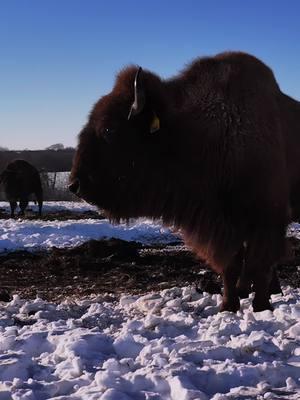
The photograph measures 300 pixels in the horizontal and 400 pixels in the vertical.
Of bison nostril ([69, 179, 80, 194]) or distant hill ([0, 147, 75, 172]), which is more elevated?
distant hill ([0, 147, 75, 172])

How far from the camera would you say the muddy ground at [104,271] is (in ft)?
29.1

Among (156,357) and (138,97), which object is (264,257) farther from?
(156,357)

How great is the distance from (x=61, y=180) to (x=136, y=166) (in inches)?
1632

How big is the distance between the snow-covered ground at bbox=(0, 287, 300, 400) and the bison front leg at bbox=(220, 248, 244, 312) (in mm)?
506

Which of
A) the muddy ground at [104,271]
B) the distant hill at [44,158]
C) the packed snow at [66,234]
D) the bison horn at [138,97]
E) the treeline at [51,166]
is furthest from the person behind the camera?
the distant hill at [44,158]

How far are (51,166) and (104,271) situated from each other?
40.0 metres

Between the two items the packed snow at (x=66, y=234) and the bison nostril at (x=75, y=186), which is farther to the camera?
the packed snow at (x=66, y=234)

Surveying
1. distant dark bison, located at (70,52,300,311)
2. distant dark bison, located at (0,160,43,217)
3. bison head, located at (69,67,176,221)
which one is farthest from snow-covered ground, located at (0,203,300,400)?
distant dark bison, located at (0,160,43,217)

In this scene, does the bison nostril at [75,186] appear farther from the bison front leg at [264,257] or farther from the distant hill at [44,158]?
the distant hill at [44,158]

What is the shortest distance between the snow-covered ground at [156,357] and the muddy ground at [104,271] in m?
2.20

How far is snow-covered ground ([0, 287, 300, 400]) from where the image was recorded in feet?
12.6

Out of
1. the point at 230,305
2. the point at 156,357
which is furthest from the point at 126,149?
the point at 156,357

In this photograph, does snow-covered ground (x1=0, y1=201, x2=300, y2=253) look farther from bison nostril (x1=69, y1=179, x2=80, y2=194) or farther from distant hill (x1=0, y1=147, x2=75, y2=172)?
distant hill (x1=0, y1=147, x2=75, y2=172)

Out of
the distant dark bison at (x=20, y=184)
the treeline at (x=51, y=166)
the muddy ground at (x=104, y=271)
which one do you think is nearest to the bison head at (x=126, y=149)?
the muddy ground at (x=104, y=271)
